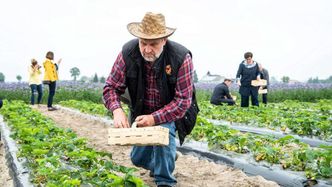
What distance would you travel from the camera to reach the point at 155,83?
129 inches

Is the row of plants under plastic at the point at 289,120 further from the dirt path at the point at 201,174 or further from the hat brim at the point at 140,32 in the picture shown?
the hat brim at the point at 140,32

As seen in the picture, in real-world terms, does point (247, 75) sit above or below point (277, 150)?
above

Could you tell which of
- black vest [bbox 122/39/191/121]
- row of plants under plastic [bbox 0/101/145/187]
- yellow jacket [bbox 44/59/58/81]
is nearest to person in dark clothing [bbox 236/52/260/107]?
yellow jacket [bbox 44/59/58/81]

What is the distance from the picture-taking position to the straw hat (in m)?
2.92

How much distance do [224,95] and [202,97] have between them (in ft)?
25.8

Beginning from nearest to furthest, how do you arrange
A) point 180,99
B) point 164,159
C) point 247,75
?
point 180,99 → point 164,159 → point 247,75

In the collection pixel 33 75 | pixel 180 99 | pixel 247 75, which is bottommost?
pixel 33 75

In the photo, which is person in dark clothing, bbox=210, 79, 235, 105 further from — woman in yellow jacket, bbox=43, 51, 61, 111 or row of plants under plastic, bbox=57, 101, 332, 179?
row of plants under plastic, bbox=57, 101, 332, 179

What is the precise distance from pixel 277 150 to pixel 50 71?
26.1 feet

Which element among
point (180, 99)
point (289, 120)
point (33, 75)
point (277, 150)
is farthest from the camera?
point (33, 75)

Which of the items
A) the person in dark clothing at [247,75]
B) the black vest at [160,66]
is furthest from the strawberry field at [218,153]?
the person in dark clothing at [247,75]

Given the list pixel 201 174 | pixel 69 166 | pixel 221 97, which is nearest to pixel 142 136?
pixel 69 166

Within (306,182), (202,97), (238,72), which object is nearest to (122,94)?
(306,182)

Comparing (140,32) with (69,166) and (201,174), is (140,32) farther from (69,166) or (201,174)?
(201,174)
